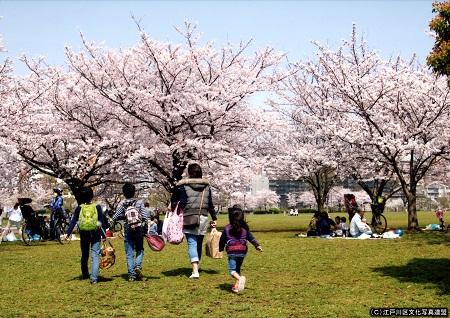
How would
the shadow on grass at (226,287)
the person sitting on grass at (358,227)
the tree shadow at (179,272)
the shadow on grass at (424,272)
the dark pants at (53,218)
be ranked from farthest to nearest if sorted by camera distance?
the dark pants at (53,218)
the person sitting on grass at (358,227)
the tree shadow at (179,272)
the shadow on grass at (424,272)
the shadow on grass at (226,287)

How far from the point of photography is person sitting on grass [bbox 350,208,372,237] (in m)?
17.7

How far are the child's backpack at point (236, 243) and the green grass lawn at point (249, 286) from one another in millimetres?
667

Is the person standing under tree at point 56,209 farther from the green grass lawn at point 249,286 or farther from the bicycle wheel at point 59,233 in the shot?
the green grass lawn at point 249,286

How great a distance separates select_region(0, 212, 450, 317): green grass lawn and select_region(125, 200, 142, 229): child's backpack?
3.52ft

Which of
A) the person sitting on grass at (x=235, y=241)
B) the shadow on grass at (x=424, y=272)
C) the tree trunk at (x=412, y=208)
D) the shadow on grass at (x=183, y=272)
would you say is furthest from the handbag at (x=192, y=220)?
the tree trunk at (x=412, y=208)

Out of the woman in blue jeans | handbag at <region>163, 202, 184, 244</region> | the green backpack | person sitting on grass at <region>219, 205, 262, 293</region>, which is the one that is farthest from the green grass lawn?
the green backpack

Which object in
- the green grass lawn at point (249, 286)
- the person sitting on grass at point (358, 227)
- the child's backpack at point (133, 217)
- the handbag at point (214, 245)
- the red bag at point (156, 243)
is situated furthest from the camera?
the person sitting on grass at point (358, 227)

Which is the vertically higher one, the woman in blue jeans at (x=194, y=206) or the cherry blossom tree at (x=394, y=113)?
the cherry blossom tree at (x=394, y=113)

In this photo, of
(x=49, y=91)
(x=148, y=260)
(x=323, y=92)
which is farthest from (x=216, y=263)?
(x=323, y=92)

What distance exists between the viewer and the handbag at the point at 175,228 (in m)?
9.05

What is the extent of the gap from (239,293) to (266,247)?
7.92 m

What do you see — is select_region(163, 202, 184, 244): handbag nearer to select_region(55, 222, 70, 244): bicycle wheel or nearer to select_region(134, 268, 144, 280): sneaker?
select_region(134, 268, 144, 280): sneaker

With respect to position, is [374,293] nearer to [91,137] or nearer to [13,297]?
[13,297]

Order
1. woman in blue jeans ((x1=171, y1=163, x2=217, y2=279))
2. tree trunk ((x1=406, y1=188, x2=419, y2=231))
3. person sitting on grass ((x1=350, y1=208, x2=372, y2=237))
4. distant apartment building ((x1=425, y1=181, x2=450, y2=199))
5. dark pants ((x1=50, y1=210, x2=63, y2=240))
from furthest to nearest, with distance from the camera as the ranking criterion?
distant apartment building ((x1=425, y1=181, x2=450, y2=199)), tree trunk ((x1=406, y1=188, x2=419, y2=231)), dark pants ((x1=50, y1=210, x2=63, y2=240)), person sitting on grass ((x1=350, y1=208, x2=372, y2=237)), woman in blue jeans ((x1=171, y1=163, x2=217, y2=279))
